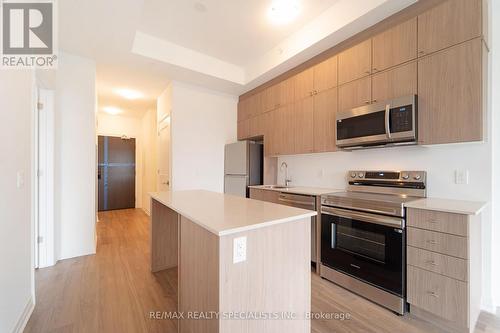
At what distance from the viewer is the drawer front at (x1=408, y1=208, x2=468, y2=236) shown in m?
1.60

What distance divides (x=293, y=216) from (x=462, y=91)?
175 centimetres

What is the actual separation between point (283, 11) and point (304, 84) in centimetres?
93

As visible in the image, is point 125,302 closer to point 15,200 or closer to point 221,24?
point 15,200

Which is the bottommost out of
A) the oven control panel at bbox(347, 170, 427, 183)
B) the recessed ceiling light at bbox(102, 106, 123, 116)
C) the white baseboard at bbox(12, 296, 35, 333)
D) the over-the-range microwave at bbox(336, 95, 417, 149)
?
the white baseboard at bbox(12, 296, 35, 333)

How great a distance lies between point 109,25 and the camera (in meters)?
2.46

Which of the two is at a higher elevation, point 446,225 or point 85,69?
point 85,69

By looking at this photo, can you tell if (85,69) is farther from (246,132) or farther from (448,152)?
(448,152)

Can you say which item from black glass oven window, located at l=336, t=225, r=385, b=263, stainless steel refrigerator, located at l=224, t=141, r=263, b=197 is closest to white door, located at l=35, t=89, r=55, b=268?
stainless steel refrigerator, located at l=224, t=141, r=263, b=197

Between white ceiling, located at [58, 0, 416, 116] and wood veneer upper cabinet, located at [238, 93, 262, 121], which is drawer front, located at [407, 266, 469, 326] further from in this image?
wood veneer upper cabinet, located at [238, 93, 262, 121]

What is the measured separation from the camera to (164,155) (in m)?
4.42

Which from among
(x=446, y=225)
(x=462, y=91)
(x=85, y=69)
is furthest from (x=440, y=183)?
(x=85, y=69)

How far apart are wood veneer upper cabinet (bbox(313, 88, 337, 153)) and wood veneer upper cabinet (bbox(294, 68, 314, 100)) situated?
177 millimetres

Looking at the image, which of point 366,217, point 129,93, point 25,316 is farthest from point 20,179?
point 129,93

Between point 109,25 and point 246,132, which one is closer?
point 109,25
